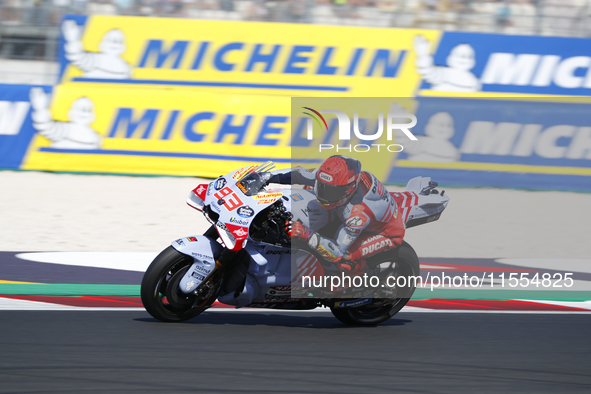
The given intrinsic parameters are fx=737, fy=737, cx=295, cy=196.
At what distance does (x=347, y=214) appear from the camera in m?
5.02

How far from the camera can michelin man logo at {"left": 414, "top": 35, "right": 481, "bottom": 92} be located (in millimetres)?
13422

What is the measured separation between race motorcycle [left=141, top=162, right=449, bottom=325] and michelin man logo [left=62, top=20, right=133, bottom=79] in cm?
915

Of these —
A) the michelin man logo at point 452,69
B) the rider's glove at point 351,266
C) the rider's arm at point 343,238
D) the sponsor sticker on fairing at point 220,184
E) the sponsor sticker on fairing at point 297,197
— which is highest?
the michelin man logo at point 452,69

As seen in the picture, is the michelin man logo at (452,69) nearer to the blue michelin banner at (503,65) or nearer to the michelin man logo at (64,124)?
the blue michelin banner at (503,65)

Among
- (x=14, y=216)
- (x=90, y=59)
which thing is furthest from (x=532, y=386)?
(x=90, y=59)

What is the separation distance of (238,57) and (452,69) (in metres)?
3.96

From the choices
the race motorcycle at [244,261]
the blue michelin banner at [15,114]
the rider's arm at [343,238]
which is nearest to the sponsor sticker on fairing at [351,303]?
the race motorcycle at [244,261]

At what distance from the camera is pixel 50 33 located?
1395cm

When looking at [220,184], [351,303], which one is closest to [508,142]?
[351,303]

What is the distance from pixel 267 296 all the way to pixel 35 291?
7.82ft

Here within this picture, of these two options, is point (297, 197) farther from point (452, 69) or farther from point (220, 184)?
point (452, 69)

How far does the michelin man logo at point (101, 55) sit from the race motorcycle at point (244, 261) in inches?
360

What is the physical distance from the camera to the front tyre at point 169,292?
16.0ft

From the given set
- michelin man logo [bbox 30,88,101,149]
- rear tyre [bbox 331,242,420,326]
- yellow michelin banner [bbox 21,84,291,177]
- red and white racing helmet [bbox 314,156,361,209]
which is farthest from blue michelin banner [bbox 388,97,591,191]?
red and white racing helmet [bbox 314,156,361,209]
